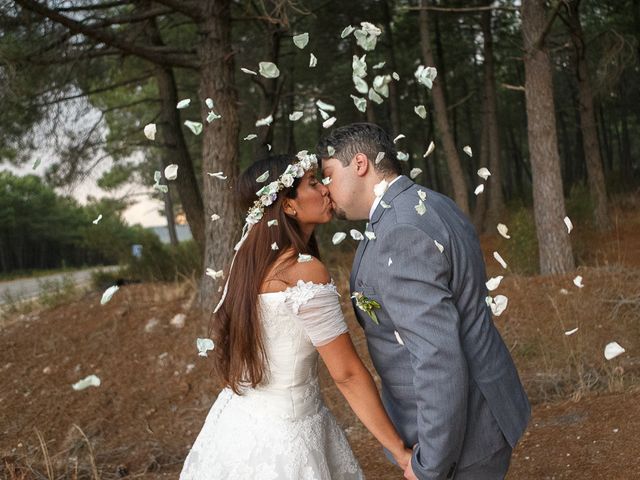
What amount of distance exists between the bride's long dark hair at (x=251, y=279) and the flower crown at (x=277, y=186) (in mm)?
20

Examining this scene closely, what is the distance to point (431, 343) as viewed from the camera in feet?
6.75

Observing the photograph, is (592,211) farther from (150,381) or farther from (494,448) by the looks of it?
(494,448)

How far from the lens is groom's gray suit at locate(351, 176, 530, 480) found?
208 cm

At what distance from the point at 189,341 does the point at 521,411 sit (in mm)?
6644

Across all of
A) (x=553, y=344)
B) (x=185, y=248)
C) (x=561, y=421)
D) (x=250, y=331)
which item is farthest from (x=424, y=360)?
(x=185, y=248)

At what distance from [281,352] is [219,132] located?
5888 mm

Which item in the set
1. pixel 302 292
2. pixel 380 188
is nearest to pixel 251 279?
pixel 302 292

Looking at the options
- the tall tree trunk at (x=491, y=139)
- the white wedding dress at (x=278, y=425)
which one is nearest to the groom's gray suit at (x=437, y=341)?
the white wedding dress at (x=278, y=425)

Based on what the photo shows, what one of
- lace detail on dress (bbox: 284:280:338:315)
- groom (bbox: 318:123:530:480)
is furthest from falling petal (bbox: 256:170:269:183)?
lace detail on dress (bbox: 284:280:338:315)

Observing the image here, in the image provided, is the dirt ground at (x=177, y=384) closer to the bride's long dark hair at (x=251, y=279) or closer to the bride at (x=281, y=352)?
the bride at (x=281, y=352)

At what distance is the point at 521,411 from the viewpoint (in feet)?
7.84

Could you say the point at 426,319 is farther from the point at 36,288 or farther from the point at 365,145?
the point at 36,288

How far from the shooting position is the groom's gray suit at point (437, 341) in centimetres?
208

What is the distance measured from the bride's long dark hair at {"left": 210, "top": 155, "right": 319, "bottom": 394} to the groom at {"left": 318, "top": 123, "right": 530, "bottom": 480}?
212 millimetres
